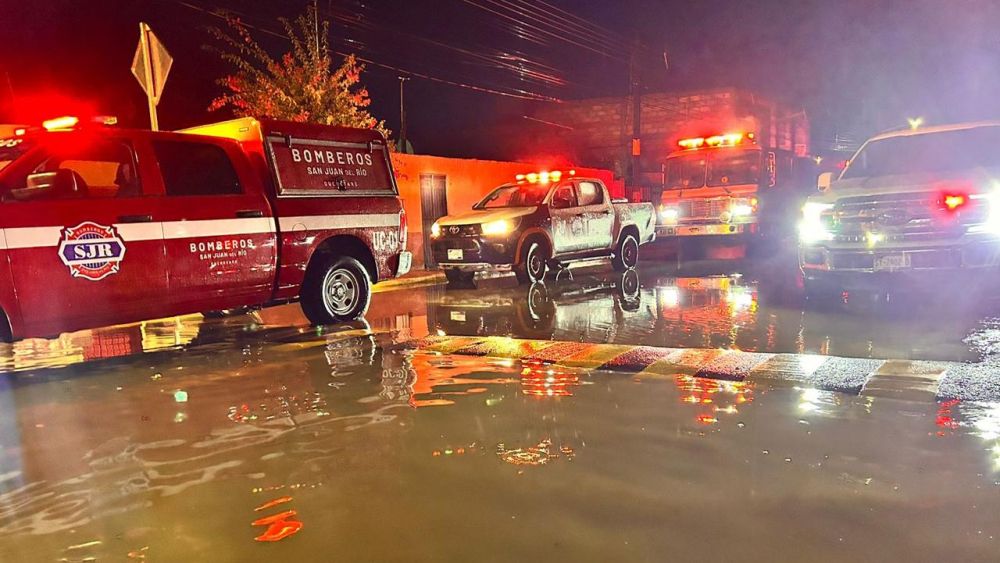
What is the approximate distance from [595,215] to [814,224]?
5.06m

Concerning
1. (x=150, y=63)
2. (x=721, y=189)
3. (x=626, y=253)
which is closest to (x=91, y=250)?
(x=150, y=63)

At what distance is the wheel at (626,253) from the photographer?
14.4m

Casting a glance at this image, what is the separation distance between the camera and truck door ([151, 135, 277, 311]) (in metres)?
6.55

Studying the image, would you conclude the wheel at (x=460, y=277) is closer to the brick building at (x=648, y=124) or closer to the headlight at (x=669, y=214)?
the headlight at (x=669, y=214)

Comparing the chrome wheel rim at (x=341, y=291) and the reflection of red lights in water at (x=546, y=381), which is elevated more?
the chrome wheel rim at (x=341, y=291)

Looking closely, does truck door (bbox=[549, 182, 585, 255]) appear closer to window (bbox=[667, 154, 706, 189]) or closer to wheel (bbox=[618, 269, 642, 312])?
wheel (bbox=[618, 269, 642, 312])

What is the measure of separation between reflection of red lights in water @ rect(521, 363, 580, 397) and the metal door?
10578 mm

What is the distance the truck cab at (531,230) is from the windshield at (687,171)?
4.05 m

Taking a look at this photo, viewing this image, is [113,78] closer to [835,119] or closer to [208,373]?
[208,373]

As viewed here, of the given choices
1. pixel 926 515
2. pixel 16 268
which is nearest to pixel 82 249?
pixel 16 268

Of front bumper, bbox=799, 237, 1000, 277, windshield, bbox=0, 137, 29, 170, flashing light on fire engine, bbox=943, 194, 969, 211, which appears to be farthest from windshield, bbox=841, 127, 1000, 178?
windshield, bbox=0, 137, 29, 170

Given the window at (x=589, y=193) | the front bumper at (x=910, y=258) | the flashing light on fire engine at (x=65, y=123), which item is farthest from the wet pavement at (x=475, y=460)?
the window at (x=589, y=193)

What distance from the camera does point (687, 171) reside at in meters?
17.6

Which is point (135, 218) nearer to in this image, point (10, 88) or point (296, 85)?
point (296, 85)
